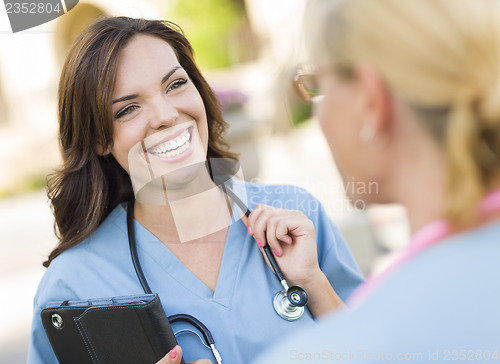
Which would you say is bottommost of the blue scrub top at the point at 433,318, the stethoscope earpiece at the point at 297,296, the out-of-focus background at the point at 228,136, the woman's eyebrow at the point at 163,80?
the out-of-focus background at the point at 228,136

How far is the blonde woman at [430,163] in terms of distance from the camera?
1.87 feet

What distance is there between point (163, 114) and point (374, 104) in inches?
35.6

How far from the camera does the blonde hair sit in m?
0.58

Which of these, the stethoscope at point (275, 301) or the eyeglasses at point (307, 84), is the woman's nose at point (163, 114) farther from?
the eyeglasses at point (307, 84)

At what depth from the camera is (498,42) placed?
1.93 feet

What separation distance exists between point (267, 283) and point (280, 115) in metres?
0.57

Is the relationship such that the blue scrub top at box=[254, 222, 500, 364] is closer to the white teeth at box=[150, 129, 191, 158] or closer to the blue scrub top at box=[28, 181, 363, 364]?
the blue scrub top at box=[28, 181, 363, 364]

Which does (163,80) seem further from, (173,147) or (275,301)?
(275,301)

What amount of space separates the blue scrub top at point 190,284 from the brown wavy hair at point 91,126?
6 cm

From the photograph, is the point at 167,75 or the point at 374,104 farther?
the point at 167,75

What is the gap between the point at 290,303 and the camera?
4.43 ft

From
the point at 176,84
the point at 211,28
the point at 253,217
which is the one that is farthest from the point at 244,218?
the point at 211,28

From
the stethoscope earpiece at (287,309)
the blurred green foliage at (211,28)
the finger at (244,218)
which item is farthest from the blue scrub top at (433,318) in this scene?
the blurred green foliage at (211,28)

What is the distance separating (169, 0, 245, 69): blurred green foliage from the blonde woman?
353 inches
